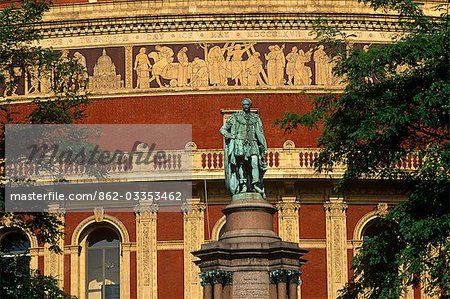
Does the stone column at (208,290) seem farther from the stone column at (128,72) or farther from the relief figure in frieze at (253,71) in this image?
the stone column at (128,72)

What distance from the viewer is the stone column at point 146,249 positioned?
52906 mm

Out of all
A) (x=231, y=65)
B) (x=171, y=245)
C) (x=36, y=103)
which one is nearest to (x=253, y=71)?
(x=231, y=65)

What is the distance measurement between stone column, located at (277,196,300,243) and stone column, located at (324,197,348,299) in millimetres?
1059

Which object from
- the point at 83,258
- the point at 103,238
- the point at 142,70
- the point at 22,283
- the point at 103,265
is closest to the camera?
the point at 22,283

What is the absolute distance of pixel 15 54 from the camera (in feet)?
133

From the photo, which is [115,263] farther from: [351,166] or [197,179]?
[351,166]

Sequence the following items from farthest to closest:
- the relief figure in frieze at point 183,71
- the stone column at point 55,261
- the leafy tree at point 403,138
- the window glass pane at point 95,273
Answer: the relief figure in frieze at point 183,71, the window glass pane at point 95,273, the stone column at point 55,261, the leafy tree at point 403,138

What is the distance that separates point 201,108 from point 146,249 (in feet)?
18.5

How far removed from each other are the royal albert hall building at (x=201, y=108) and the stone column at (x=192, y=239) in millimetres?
34

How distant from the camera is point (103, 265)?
54469 millimetres

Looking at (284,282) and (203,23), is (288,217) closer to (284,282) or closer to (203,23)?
(203,23)

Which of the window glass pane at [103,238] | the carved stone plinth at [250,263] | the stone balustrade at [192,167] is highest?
the stone balustrade at [192,167]

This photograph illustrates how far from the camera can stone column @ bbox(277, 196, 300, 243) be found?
53.6m

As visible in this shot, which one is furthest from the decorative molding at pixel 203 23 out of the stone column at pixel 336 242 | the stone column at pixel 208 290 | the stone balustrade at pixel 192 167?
the stone column at pixel 208 290
